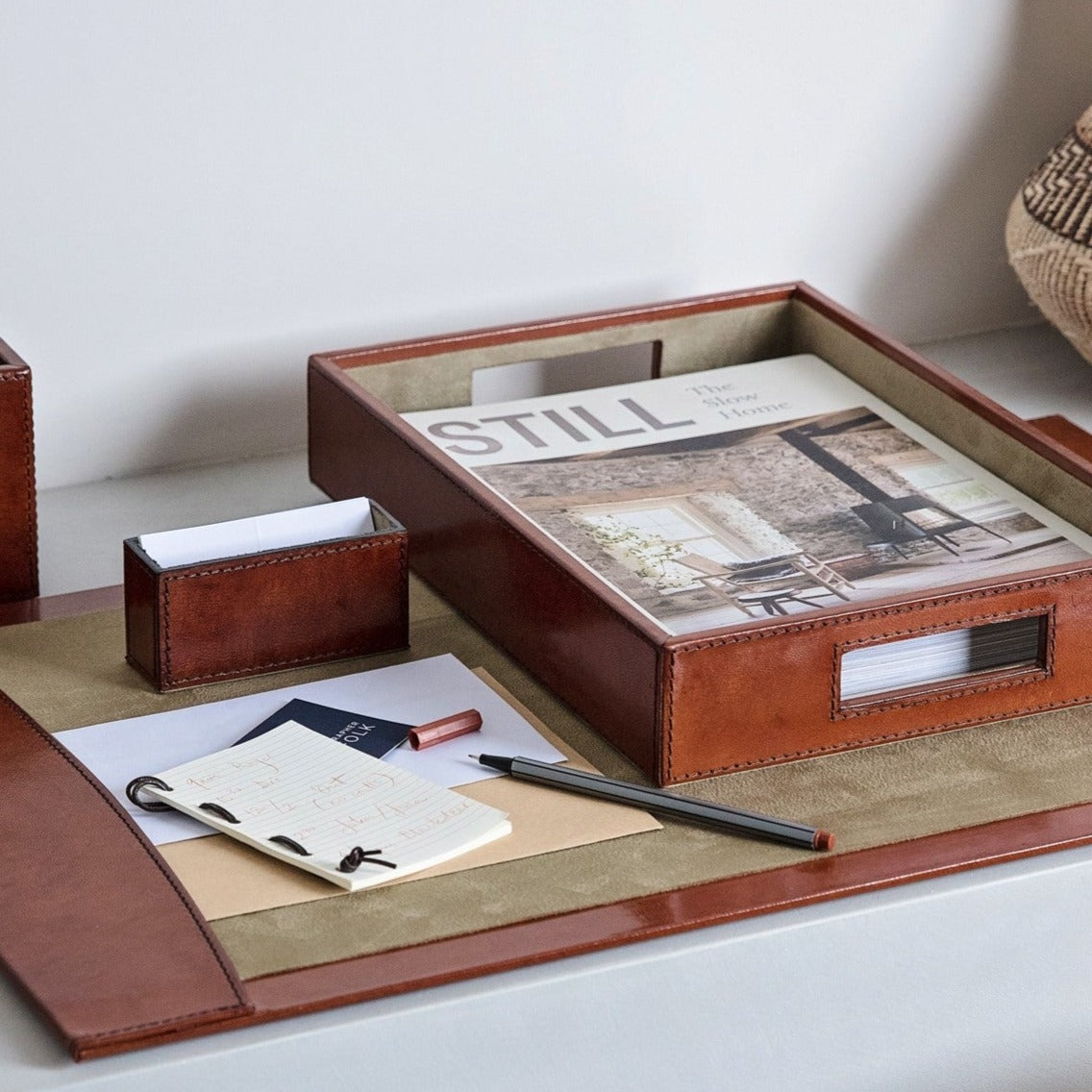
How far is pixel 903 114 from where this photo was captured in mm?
1578

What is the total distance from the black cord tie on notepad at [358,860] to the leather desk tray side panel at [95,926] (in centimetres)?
7

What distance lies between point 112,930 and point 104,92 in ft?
2.24

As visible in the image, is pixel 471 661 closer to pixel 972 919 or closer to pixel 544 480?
pixel 544 480

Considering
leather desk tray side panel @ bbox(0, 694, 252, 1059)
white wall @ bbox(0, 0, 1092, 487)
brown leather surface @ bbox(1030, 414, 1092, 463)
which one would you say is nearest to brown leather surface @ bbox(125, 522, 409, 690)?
leather desk tray side panel @ bbox(0, 694, 252, 1059)

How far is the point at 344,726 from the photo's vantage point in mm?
979

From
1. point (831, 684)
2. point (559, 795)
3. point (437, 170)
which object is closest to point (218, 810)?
point (559, 795)

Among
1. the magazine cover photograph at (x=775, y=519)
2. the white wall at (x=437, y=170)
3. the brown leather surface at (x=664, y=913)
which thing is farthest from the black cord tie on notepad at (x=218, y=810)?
the white wall at (x=437, y=170)

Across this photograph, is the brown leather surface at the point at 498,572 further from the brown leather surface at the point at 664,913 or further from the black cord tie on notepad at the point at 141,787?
the black cord tie on notepad at the point at 141,787

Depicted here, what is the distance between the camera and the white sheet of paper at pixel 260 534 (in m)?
1.04

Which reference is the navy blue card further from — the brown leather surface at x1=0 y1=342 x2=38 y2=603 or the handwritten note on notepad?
the brown leather surface at x1=0 y1=342 x2=38 y2=603

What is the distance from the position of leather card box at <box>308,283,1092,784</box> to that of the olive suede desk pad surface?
15mm

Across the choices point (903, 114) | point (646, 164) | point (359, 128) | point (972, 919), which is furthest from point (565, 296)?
point (972, 919)

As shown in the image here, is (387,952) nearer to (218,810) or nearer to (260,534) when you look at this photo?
(218,810)

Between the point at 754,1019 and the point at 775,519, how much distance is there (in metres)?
0.38
